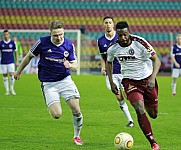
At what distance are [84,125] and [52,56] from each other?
311 cm

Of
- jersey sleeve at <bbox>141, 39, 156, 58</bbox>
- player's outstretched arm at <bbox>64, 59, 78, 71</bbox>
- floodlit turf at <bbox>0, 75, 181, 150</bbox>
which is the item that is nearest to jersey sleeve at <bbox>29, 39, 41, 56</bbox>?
player's outstretched arm at <bbox>64, 59, 78, 71</bbox>

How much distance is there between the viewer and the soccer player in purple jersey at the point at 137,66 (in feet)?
27.2

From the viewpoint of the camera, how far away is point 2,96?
19094 mm

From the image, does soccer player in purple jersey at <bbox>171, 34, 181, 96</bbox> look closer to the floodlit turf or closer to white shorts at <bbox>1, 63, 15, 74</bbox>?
the floodlit turf

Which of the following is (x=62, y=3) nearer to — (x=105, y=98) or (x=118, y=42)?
(x=105, y=98)

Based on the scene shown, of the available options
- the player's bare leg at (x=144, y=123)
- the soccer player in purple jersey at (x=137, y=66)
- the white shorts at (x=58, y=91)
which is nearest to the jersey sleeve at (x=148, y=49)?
the soccer player in purple jersey at (x=137, y=66)

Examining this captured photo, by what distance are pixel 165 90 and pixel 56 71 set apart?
555 inches

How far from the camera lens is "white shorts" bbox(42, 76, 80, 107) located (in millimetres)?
9016

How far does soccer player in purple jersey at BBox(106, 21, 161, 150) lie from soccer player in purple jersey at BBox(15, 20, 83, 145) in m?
0.71

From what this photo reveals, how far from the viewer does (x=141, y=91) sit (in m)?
8.61

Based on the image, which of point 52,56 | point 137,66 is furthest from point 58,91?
point 137,66

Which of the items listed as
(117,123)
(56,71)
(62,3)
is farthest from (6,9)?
(56,71)

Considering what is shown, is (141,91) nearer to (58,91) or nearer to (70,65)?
(70,65)

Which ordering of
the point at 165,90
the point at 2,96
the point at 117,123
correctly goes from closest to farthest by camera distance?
the point at 117,123 < the point at 2,96 < the point at 165,90
